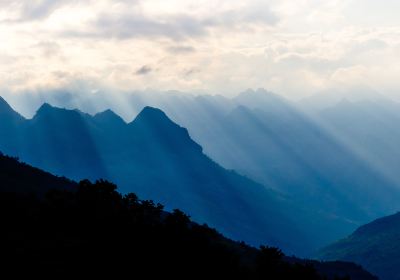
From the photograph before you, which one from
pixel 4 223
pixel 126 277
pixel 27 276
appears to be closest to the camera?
pixel 27 276

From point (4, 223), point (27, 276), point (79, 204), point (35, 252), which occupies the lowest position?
point (27, 276)

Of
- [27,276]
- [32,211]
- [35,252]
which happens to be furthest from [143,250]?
[32,211]

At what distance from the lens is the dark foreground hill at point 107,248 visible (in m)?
94.2

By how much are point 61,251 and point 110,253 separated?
27.4 ft

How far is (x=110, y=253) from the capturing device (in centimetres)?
10181

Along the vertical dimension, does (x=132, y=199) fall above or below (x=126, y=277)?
above

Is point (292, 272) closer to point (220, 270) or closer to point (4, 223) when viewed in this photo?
point (220, 270)

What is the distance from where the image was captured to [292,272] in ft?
353

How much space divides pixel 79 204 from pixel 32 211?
1047 cm

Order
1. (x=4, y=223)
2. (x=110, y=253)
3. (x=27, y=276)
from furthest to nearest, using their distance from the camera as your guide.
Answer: (x=4, y=223) < (x=110, y=253) < (x=27, y=276)

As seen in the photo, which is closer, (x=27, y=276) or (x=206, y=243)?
(x=27, y=276)

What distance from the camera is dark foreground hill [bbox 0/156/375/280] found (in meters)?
94.2

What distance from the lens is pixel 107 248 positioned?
103375 millimetres

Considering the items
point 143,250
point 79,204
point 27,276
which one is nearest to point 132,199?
point 79,204
